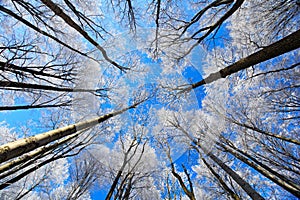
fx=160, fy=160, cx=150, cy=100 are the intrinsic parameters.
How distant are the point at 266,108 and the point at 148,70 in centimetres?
543

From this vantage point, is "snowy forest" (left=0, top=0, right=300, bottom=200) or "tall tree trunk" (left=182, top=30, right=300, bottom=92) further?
"snowy forest" (left=0, top=0, right=300, bottom=200)

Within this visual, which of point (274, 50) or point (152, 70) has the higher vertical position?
point (152, 70)

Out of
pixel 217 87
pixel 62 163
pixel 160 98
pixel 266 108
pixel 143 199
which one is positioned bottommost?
pixel 143 199

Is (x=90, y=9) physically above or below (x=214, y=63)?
above

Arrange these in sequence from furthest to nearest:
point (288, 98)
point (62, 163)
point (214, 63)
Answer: point (62, 163) → point (288, 98) → point (214, 63)

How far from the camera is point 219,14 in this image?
14.0 feet

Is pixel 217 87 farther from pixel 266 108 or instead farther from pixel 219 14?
pixel 266 108

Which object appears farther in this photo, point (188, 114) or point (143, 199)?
point (143, 199)

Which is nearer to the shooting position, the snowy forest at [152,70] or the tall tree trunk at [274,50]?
the tall tree trunk at [274,50]

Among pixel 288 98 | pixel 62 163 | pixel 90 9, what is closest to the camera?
pixel 90 9

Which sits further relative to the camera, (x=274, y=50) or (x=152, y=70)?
(x=152, y=70)

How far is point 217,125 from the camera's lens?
513 centimetres

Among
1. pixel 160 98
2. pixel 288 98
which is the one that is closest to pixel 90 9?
pixel 160 98

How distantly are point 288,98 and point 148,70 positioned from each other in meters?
5.21
